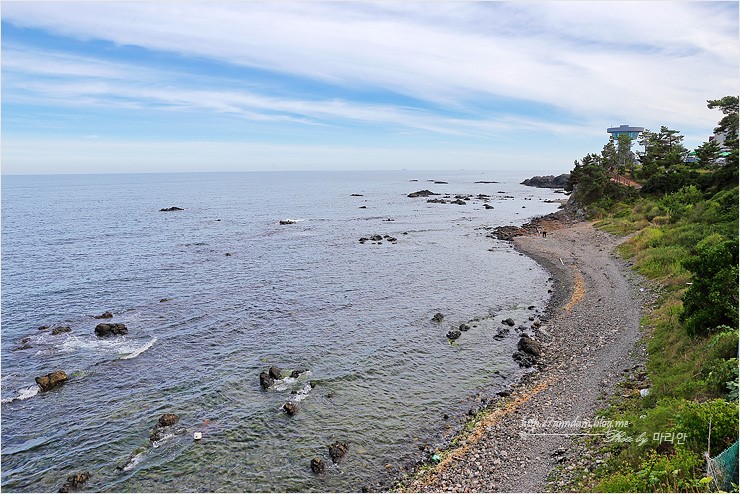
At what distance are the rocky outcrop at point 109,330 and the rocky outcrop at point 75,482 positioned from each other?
15884 mm

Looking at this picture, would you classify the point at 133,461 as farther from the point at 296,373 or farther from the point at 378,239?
the point at 378,239

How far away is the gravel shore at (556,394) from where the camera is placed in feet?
54.0

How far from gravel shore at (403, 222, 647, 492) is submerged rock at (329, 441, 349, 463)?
11.2 feet

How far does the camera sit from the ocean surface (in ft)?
61.5

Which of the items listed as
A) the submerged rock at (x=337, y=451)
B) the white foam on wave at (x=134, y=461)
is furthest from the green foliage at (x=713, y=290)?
the white foam on wave at (x=134, y=461)

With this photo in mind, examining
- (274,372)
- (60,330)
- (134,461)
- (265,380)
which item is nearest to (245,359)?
(274,372)

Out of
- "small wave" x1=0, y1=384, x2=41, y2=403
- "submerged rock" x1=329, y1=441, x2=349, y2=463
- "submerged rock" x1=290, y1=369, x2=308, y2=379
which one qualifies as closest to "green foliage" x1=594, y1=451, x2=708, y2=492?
"submerged rock" x1=329, y1=441, x2=349, y2=463

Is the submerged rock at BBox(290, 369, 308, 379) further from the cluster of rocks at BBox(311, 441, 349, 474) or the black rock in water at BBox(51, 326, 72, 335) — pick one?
Answer: the black rock in water at BBox(51, 326, 72, 335)

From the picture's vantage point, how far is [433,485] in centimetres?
1644

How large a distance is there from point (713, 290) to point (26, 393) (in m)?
36.4

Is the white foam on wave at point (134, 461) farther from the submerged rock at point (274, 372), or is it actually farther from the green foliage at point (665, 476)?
the green foliage at point (665, 476)

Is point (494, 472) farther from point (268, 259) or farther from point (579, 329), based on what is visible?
point (268, 259)

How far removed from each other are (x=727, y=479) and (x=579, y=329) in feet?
70.0

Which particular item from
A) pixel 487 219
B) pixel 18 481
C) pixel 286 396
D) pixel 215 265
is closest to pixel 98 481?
pixel 18 481
